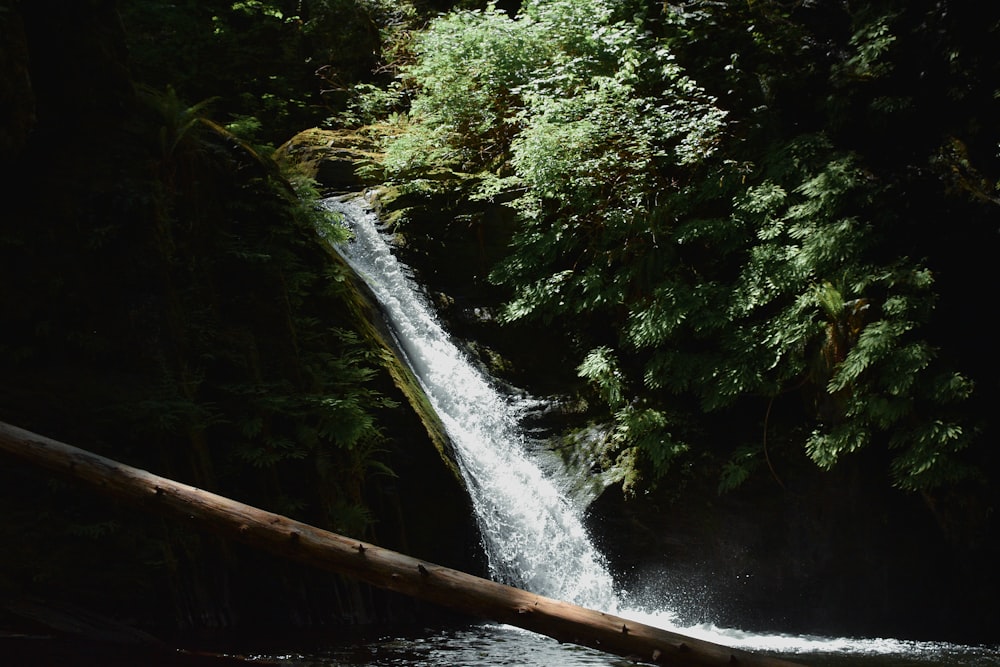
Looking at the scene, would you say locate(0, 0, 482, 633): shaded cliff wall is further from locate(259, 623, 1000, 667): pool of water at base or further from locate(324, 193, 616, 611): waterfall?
locate(324, 193, 616, 611): waterfall

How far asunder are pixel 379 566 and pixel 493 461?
5239 mm

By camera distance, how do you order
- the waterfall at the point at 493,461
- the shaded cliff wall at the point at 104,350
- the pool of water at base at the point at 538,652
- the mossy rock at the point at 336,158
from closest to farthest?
the shaded cliff wall at the point at 104,350 → the pool of water at base at the point at 538,652 → the waterfall at the point at 493,461 → the mossy rock at the point at 336,158

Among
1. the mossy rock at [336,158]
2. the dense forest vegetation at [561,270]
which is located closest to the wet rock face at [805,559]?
the dense forest vegetation at [561,270]

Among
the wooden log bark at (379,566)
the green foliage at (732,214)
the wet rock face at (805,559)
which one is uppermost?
the green foliage at (732,214)

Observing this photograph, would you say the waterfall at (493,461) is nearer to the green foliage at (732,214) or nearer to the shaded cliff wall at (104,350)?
the green foliage at (732,214)

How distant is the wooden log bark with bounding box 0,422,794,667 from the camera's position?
3072mm

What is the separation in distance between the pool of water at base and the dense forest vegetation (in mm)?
696

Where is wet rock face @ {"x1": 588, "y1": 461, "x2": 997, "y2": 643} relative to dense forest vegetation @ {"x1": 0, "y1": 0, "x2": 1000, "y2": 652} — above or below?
below

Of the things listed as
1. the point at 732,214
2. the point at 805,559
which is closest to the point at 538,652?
the point at 805,559

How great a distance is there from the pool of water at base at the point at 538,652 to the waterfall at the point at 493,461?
1.02 m

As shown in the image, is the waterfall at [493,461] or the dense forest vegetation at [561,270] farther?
the waterfall at [493,461]

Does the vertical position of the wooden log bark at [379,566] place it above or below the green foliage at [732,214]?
below

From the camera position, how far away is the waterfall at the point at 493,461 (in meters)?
7.75

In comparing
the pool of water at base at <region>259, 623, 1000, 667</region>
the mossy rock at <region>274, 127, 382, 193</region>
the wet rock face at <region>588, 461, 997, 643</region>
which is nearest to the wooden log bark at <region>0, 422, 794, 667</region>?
the pool of water at base at <region>259, 623, 1000, 667</region>
